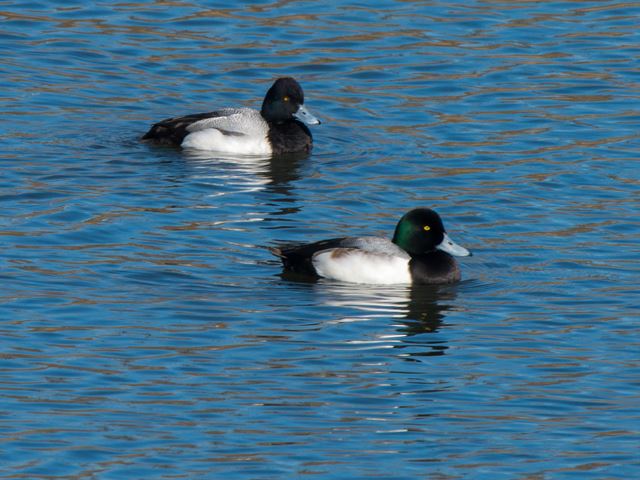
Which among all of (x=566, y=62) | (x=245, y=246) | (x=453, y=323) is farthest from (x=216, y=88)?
(x=453, y=323)

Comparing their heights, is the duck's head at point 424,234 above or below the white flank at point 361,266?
above

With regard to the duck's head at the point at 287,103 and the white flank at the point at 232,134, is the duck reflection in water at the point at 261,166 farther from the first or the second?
the duck's head at the point at 287,103

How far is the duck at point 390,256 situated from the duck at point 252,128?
14.5ft

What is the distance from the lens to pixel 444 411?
1148cm

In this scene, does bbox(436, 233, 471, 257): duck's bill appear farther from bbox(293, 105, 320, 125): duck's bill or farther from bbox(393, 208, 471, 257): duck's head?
bbox(293, 105, 320, 125): duck's bill

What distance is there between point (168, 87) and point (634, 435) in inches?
469

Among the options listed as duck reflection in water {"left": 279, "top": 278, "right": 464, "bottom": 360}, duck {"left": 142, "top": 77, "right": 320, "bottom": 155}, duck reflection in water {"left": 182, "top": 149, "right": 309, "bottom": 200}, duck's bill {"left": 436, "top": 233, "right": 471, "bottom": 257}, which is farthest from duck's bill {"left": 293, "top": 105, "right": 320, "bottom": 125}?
duck reflection in water {"left": 279, "top": 278, "right": 464, "bottom": 360}

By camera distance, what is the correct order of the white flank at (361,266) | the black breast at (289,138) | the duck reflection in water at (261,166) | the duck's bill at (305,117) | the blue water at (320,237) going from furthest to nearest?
the duck's bill at (305,117), the black breast at (289,138), the duck reflection in water at (261,166), the white flank at (361,266), the blue water at (320,237)

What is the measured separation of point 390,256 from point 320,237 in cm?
120

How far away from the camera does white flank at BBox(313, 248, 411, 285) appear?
14.9 meters

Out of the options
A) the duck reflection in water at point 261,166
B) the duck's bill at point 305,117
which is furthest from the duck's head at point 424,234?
the duck's bill at point 305,117

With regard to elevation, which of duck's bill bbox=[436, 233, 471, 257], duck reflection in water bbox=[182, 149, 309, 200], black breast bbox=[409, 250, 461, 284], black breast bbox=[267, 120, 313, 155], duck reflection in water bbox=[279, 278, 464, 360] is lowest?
duck reflection in water bbox=[279, 278, 464, 360]

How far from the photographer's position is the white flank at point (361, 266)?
588 inches

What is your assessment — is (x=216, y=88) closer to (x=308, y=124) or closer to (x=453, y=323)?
(x=308, y=124)
